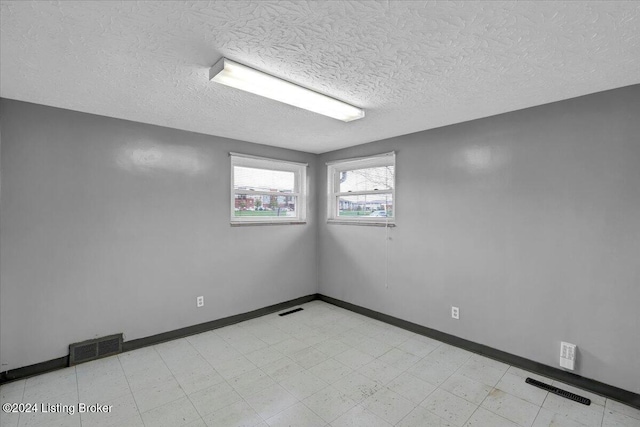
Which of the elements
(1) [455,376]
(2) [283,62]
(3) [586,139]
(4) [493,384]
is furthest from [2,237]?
(3) [586,139]

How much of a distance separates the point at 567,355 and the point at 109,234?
4191 millimetres

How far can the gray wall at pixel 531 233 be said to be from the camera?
219 cm

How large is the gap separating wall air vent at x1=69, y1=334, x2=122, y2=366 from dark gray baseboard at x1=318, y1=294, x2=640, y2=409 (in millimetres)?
2829

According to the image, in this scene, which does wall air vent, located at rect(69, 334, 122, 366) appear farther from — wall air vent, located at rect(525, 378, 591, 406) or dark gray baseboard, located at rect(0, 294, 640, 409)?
wall air vent, located at rect(525, 378, 591, 406)

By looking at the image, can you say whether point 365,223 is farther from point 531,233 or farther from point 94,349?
point 94,349

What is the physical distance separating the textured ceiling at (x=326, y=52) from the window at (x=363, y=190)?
1.26 m

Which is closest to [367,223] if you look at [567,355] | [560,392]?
[567,355]

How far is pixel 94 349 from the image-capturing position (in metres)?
2.77

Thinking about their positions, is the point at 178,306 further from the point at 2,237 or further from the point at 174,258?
the point at 2,237

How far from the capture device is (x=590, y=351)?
231 cm

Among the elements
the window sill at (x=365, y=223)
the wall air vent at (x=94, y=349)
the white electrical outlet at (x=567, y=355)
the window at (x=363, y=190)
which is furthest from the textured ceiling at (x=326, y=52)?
the wall air vent at (x=94, y=349)

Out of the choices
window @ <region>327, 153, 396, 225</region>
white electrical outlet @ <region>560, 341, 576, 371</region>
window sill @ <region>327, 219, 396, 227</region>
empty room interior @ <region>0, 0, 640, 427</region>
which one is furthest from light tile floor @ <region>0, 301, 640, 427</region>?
window @ <region>327, 153, 396, 225</region>

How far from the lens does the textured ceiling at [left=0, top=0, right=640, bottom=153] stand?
1325mm

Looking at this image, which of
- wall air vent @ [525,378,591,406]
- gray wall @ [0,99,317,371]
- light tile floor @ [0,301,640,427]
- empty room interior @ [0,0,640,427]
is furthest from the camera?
gray wall @ [0,99,317,371]
